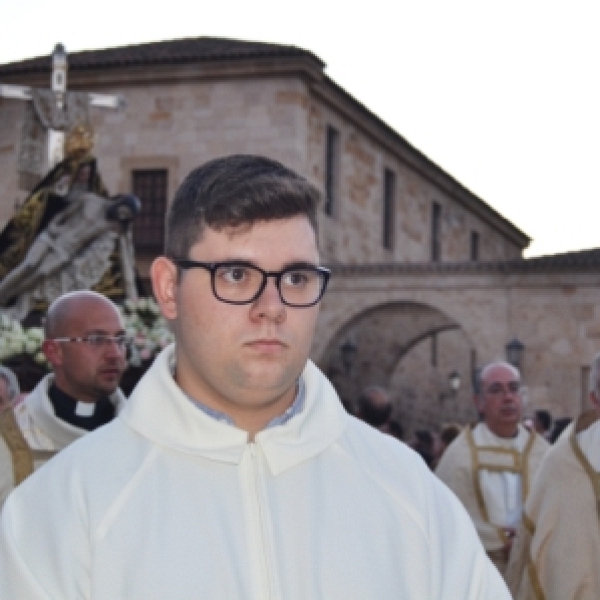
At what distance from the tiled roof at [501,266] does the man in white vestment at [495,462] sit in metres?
18.1

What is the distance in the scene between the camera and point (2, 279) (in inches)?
499

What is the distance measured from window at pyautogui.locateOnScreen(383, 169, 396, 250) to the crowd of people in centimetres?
3429

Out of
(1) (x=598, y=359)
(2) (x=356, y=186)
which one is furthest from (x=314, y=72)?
(1) (x=598, y=359)

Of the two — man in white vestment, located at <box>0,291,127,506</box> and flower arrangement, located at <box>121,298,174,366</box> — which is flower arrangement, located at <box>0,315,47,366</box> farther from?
man in white vestment, located at <box>0,291,127,506</box>

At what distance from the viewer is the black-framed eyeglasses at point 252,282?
2.95 metres

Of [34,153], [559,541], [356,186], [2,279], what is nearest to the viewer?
[559,541]

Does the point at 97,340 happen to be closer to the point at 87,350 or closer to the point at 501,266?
the point at 87,350

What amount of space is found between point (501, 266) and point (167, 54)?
9732 millimetres

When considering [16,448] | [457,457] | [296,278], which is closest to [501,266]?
[457,457]

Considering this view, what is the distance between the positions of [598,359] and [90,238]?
259 inches

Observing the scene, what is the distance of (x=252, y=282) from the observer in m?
2.96

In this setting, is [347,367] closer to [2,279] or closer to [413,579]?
[2,279]

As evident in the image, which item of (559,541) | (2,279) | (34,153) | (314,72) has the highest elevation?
(314,72)

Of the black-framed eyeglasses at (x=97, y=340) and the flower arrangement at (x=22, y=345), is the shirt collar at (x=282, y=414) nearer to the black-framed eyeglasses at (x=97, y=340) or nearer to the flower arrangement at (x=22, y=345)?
the black-framed eyeglasses at (x=97, y=340)
